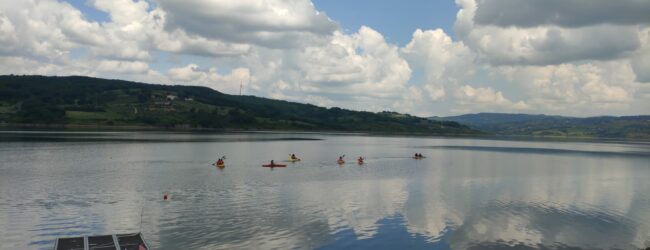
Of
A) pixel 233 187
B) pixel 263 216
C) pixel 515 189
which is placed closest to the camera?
pixel 263 216

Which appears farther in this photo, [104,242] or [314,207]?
[314,207]

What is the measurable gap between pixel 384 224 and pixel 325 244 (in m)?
7.95

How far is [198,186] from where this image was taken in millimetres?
55875

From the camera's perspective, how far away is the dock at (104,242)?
27656 millimetres

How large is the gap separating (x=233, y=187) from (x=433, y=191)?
2299 centimetres

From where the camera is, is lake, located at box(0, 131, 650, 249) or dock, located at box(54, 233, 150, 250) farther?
lake, located at box(0, 131, 650, 249)

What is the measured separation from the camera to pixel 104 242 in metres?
28.8

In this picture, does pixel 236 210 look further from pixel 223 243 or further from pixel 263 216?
pixel 223 243

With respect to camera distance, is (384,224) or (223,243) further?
(384,224)

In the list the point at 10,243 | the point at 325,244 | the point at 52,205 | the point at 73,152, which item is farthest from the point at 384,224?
the point at 73,152

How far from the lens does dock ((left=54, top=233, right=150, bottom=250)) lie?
27656 mm

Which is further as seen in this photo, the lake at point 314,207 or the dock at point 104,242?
the lake at point 314,207

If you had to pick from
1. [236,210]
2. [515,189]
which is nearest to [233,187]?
[236,210]

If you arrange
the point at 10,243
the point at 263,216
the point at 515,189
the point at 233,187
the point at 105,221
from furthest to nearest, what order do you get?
the point at 515,189 < the point at 233,187 < the point at 263,216 < the point at 105,221 < the point at 10,243
